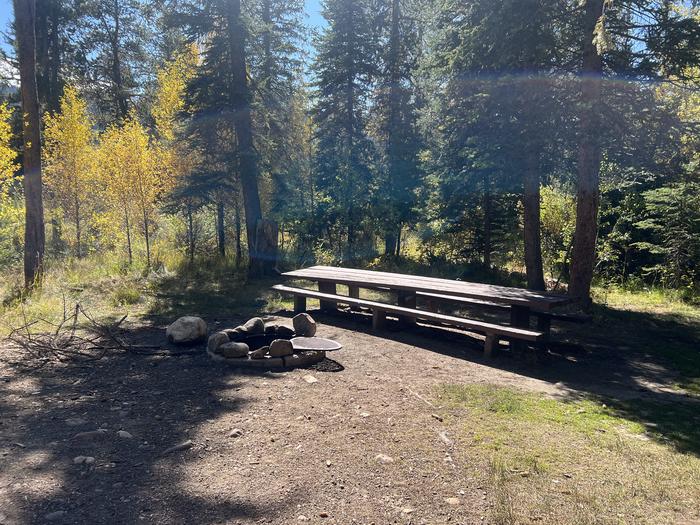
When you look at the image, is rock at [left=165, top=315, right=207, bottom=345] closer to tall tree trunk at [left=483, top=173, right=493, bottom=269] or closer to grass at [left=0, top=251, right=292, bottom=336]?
grass at [left=0, top=251, right=292, bottom=336]

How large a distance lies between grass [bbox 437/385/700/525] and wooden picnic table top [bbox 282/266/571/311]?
141 cm

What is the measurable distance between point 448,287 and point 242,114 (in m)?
8.48

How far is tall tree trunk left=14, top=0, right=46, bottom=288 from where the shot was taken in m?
10.4

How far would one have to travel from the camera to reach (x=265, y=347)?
18.8ft

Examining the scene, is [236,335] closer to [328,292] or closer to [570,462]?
[328,292]

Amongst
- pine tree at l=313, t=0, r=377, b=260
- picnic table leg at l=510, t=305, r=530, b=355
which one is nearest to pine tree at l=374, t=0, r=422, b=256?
pine tree at l=313, t=0, r=377, b=260

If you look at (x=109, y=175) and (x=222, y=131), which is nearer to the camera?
(x=222, y=131)

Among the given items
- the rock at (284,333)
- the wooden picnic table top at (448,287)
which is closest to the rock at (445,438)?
the wooden picnic table top at (448,287)

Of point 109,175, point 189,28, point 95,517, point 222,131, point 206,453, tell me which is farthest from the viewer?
point 109,175

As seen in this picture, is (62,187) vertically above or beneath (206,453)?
above

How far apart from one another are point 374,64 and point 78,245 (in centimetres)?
1266

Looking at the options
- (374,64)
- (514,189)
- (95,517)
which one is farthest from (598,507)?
(374,64)

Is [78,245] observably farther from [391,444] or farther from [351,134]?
[391,444]

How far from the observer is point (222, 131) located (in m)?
14.2
